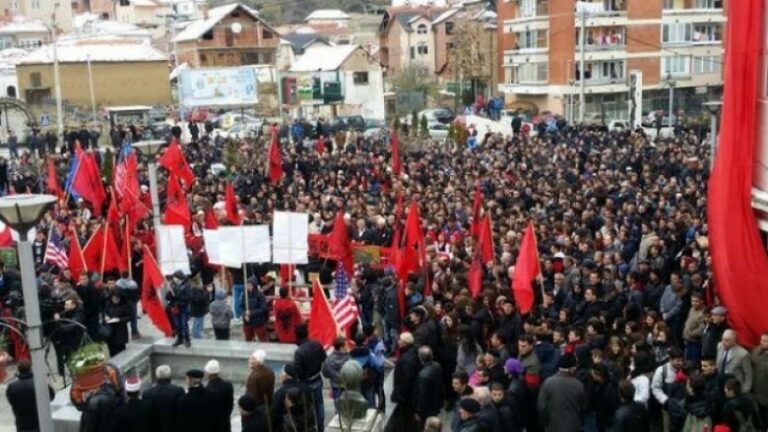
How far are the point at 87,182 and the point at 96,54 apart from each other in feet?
152

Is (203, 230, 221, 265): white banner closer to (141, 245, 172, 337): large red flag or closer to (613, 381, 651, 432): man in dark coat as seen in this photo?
(141, 245, 172, 337): large red flag

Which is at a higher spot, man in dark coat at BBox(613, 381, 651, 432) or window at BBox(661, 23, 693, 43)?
window at BBox(661, 23, 693, 43)

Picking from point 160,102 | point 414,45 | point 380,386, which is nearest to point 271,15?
point 414,45

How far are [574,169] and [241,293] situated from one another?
464 inches

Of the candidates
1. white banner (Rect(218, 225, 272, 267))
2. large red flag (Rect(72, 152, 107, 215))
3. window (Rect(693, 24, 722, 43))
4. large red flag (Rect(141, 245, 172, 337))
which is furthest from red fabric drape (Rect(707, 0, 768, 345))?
window (Rect(693, 24, 722, 43))

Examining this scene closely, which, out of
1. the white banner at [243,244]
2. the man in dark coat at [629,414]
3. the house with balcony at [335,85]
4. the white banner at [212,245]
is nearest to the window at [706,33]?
the house with balcony at [335,85]

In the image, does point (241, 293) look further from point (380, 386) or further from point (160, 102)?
point (160, 102)

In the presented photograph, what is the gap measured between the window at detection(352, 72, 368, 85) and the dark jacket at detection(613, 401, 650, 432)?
57.0 m

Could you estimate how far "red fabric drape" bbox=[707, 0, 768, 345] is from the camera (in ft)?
36.5

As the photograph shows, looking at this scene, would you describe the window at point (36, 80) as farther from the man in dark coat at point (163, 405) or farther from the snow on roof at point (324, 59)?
the man in dark coat at point (163, 405)

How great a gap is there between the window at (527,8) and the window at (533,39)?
3.47 feet

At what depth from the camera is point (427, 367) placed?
10219 millimetres

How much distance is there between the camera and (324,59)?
6556cm

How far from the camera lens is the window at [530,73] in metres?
57.1
